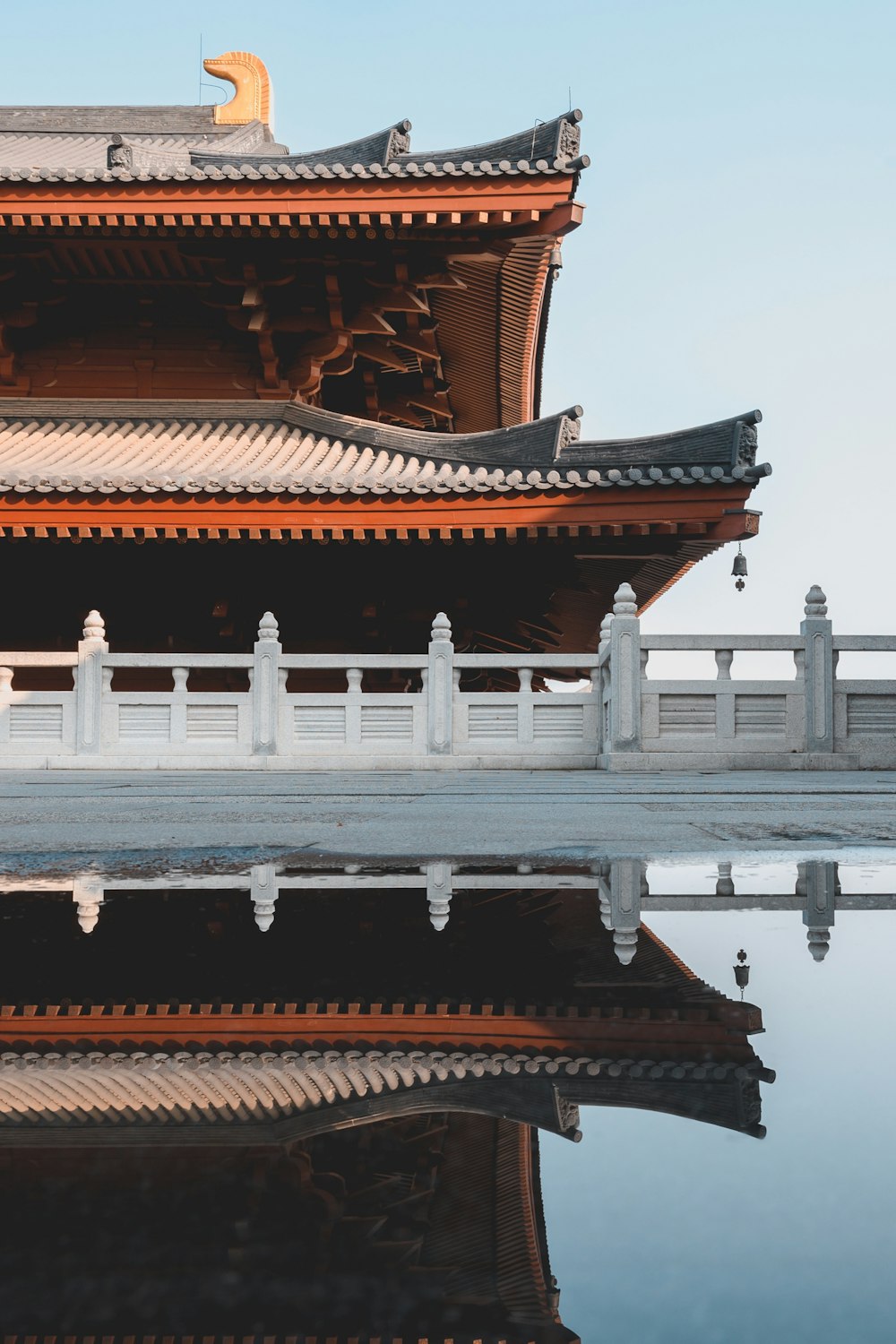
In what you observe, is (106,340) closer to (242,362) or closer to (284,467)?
(242,362)

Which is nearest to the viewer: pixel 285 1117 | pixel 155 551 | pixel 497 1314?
pixel 497 1314

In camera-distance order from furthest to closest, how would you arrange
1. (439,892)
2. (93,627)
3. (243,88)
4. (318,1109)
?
(243,88), (93,627), (439,892), (318,1109)

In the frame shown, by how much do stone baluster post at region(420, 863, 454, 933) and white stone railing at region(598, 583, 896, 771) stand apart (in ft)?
23.7

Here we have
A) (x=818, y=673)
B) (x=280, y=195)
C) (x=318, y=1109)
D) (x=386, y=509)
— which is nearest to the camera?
(x=318, y=1109)

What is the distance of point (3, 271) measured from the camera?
41.5 ft

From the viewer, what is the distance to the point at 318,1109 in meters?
0.95

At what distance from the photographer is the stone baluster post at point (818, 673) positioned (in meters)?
9.98

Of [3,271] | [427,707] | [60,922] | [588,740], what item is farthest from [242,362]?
[60,922]

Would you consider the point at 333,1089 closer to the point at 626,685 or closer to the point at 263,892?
the point at 263,892

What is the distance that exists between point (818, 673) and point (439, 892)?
835cm

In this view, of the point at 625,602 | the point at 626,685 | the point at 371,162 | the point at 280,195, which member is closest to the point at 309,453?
the point at 280,195

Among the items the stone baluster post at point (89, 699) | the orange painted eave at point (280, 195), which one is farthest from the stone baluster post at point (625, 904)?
the orange painted eave at point (280, 195)

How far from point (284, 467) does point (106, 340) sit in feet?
10.4

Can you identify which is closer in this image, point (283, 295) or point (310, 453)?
point (310, 453)
